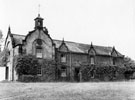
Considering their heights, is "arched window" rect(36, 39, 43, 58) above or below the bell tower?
below

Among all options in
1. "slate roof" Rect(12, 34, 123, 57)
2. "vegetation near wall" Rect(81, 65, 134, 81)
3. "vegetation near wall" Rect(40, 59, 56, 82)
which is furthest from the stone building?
"vegetation near wall" Rect(81, 65, 134, 81)

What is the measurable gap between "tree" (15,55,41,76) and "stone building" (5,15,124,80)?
111cm

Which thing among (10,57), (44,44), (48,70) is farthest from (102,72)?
(10,57)

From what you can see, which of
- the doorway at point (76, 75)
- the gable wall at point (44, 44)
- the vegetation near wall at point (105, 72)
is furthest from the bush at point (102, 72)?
the gable wall at point (44, 44)

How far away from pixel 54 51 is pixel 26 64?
21.0 feet

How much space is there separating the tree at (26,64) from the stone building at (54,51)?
111cm

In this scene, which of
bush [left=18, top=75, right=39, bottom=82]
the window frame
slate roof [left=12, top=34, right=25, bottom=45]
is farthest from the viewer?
the window frame

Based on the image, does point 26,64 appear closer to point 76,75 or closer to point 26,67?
point 26,67

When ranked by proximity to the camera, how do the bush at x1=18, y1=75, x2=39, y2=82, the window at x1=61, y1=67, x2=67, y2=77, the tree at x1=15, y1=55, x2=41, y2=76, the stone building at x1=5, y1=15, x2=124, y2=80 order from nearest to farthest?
the bush at x1=18, y1=75, x2=39, y2=82 → the tree at x1=15, y1=55, x2=41, y2=76 → the stone building at x1=5, y1=15, x2=124, y2=80 → the window at x1=61, y1=67, x2=67, y2=77

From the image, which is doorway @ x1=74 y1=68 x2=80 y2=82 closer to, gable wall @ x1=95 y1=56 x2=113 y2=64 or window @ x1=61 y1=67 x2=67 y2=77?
window @ x1=61 y1=67 x2=67 y2=77

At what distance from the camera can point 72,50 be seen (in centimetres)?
4688

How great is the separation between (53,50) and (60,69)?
399 cm

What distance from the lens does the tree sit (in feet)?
127

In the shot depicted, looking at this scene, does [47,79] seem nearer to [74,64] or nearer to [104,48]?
[74,64]
